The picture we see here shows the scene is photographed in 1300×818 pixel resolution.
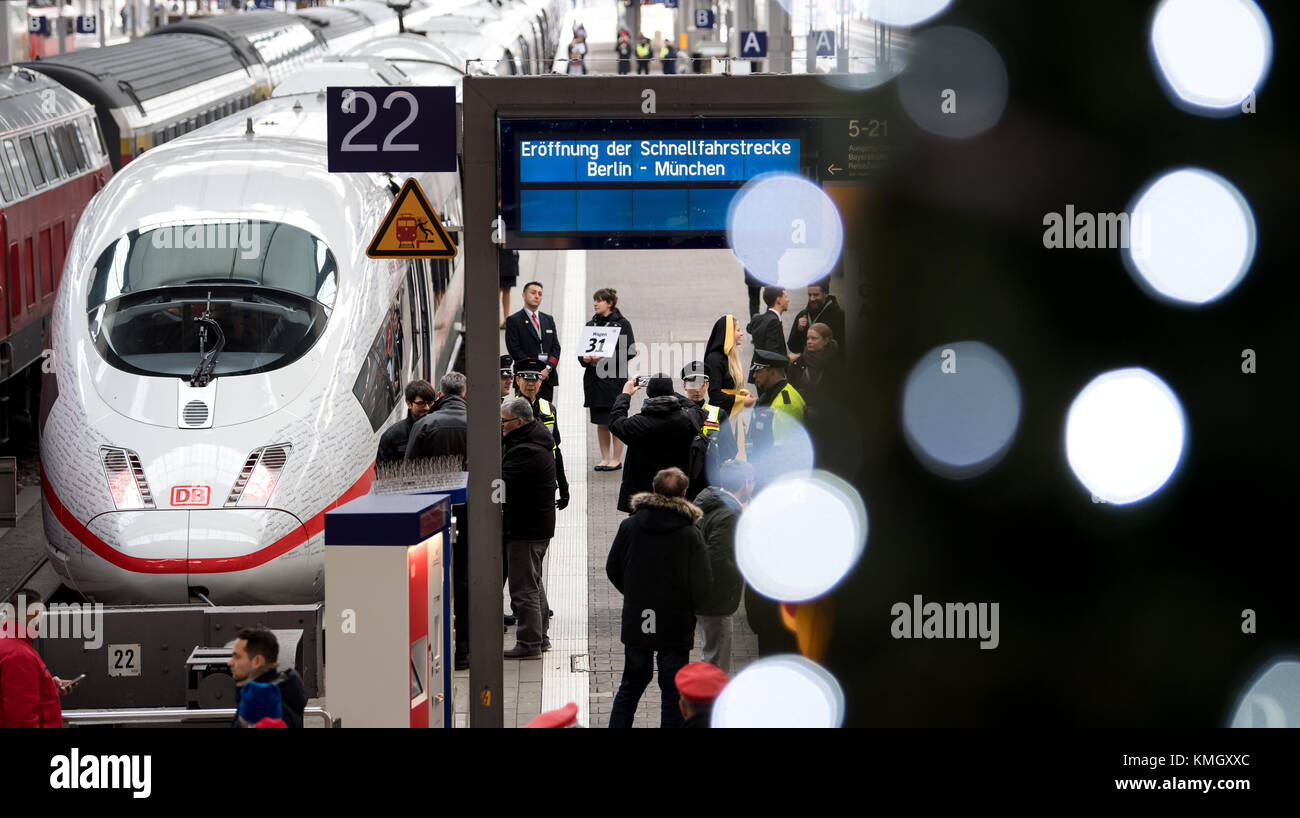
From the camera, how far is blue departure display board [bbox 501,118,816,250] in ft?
26.8

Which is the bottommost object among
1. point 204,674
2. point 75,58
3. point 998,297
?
point 204,674

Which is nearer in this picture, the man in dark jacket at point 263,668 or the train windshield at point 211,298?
the man in dark jacket at point 263,668

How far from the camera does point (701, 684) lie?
7.14 m

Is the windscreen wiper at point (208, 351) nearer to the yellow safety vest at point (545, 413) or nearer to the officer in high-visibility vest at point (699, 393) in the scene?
the yellow safety vest at point (545, 413)

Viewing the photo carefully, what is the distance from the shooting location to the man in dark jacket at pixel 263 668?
23.5 ft

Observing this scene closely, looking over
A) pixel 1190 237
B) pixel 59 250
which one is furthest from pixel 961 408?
pixel 59 250

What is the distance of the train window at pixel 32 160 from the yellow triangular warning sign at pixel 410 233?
10.7m

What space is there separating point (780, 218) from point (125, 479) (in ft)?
15.8

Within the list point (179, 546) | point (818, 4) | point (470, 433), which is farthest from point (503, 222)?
point (818, 4)

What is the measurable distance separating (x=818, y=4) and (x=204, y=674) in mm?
21918

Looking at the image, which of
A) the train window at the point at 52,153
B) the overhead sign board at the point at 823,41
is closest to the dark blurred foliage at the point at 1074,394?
the train window at the point at 52,153

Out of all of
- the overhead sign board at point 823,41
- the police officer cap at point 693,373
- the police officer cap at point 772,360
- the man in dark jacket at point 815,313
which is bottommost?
the police officer cap at point 693,373

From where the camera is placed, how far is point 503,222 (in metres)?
8.16
